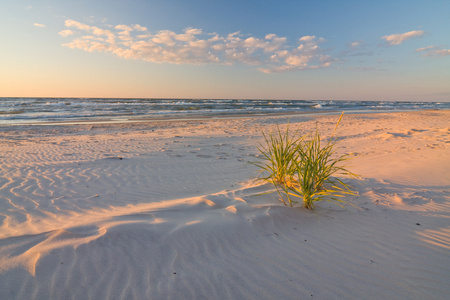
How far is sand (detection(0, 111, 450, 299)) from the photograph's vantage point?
192cm

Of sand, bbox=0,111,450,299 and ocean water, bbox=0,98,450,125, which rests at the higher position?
ocean water, bbox=0,98,450,125

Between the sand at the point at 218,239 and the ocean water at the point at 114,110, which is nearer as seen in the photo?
the sand at the point at 218,239

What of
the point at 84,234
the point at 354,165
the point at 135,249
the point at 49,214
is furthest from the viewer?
the point at 354,165

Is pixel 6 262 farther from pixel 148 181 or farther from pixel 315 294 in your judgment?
pixel 148 181

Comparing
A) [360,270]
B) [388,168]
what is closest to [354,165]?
[388,168]

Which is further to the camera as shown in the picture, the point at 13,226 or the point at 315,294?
the point at 13,226

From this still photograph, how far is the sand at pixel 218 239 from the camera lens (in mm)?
1915

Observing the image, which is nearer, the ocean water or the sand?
the sand

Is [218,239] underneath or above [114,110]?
underneath

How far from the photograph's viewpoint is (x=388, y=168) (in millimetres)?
5059

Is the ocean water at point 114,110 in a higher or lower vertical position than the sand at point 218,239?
higher

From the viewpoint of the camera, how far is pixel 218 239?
2564mm

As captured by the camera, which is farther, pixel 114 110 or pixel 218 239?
pixel 114 110

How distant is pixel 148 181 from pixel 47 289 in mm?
3131
